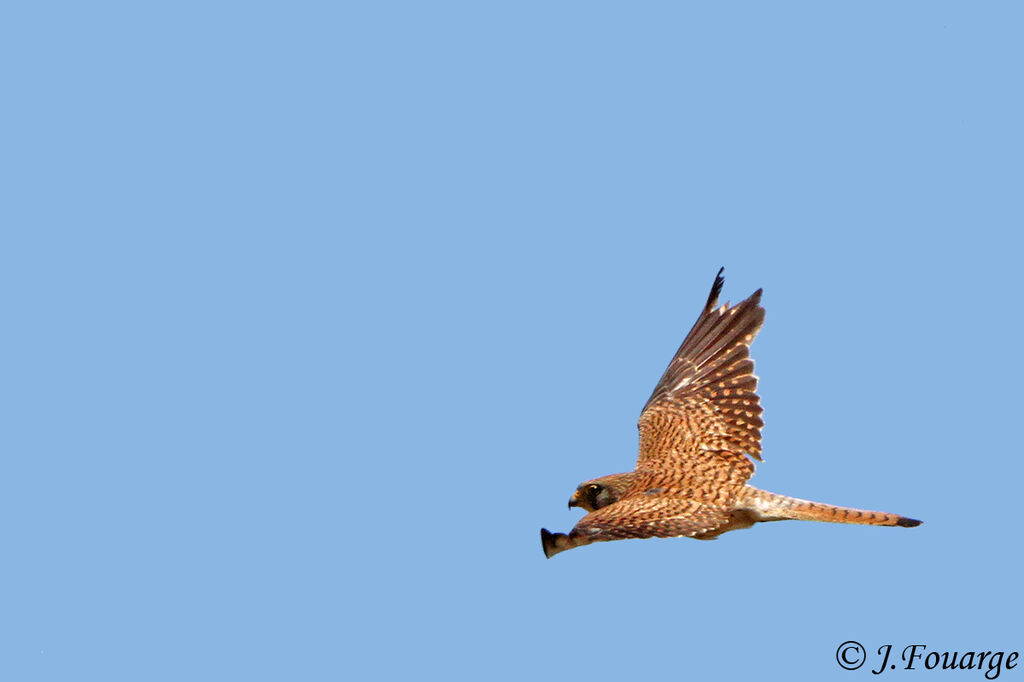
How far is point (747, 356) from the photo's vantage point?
11625mm

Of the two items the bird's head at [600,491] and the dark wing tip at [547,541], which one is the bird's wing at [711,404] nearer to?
the bird's head at [600,491]

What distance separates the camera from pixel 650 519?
32.3 ft

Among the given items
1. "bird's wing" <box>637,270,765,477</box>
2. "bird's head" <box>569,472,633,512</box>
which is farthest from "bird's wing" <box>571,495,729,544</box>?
"bird's wing" <box>637,270,765,477</box>

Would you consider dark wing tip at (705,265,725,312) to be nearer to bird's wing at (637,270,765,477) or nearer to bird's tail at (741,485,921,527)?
bird's wing at (637,270,765,477)

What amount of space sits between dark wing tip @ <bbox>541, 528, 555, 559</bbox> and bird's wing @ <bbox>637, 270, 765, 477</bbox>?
81.5 inches

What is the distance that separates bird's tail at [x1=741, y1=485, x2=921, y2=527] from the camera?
405 inches

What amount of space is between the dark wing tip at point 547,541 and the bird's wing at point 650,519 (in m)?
0.19

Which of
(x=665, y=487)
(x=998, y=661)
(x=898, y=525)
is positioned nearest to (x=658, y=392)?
(x=665, y=487)

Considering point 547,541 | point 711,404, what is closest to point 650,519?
point 547,541

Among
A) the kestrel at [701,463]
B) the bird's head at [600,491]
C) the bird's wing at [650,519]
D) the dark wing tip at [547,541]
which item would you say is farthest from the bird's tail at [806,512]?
the dark wing tip at [547,541]

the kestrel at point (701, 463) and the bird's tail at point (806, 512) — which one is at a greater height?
the kestrel at point (701, 463)

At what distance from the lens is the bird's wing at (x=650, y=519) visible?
948cm

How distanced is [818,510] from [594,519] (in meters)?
1.77

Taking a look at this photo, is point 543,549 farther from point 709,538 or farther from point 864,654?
point 864,654
